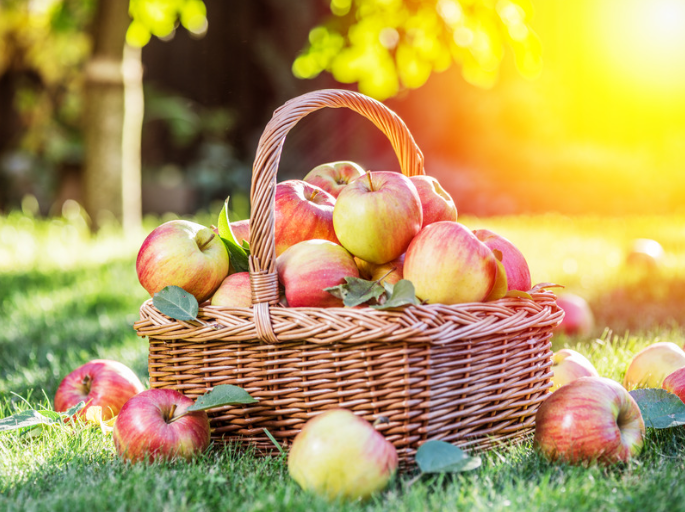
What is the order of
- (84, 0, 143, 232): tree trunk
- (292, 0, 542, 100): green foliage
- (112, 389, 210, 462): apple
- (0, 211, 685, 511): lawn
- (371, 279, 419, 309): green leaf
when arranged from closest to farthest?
(0, 211, 685, 511): lawn, (371, 279, 419, 309): green leaf, (112, 389, 210, 462): apple, (292, 0, 542, 100): green foliage, (84, 0, 143, 232): tree trunk

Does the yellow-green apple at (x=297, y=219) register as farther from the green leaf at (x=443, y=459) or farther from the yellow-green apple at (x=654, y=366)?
the yellow-green apple at (x=654, y=366)

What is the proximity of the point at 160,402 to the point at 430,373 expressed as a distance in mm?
673

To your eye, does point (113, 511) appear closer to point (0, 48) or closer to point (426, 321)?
point (426, 321)

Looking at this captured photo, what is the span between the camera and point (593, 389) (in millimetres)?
1598

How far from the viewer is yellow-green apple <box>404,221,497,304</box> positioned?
1583 millimetres

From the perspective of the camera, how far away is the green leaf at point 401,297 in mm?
1461

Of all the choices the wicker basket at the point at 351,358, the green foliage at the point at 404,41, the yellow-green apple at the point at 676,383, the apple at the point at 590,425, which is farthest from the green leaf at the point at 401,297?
the green foliage at the point at 404,41

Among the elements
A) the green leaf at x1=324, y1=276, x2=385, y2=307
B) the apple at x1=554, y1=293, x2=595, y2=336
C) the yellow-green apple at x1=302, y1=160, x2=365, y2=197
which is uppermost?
the yellow-green apple at x1=302, y1=160, x2=365, y2=197

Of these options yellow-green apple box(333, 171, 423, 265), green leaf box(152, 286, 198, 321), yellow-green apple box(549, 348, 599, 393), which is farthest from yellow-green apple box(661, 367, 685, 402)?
green leaf box(152, 286, 198, 321)

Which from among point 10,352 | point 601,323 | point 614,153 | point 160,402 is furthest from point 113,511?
point 614,153

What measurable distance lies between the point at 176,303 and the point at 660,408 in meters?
1.30

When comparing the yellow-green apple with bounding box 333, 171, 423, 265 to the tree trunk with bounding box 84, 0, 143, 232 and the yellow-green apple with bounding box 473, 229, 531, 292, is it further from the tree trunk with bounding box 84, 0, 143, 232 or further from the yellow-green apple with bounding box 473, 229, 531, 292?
the tree trunk with bounding box 84, 0, 143, 232

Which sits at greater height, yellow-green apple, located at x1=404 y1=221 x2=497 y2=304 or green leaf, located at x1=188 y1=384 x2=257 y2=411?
yellow-green apple, located at x1=404 y1=221 x2=497 y2=304

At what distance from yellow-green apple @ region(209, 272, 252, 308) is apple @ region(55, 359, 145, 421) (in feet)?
1.59
